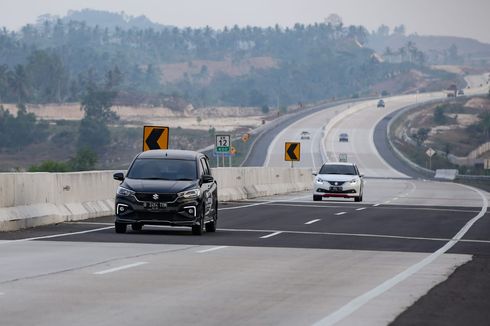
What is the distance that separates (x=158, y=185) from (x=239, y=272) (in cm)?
844

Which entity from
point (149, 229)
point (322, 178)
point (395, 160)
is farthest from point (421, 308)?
point (395, 160)

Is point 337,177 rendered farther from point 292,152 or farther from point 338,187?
point 292,152

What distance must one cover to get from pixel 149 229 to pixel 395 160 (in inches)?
5645

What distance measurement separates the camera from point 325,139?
652 feet

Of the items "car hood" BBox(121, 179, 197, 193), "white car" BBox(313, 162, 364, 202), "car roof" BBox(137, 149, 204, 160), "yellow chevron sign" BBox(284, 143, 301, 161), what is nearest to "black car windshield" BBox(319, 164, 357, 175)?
"white car" BBox(313, 162, 364, 202)

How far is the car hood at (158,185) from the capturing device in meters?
24.7

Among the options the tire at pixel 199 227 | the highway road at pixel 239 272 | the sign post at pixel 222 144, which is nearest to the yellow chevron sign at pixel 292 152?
the sign post at pixel 222 144

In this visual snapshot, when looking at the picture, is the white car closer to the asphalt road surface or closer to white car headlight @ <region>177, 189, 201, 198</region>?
the asphalt road surface

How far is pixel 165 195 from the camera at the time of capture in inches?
968

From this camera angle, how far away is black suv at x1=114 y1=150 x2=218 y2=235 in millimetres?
24516

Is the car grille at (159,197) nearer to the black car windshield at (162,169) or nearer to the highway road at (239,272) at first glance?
the highway road at (239,272)

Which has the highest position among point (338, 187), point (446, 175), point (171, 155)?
point (171, 155)

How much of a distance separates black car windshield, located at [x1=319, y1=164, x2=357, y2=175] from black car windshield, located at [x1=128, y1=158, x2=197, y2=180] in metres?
24.4

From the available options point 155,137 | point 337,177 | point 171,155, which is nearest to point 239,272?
point 171,155
